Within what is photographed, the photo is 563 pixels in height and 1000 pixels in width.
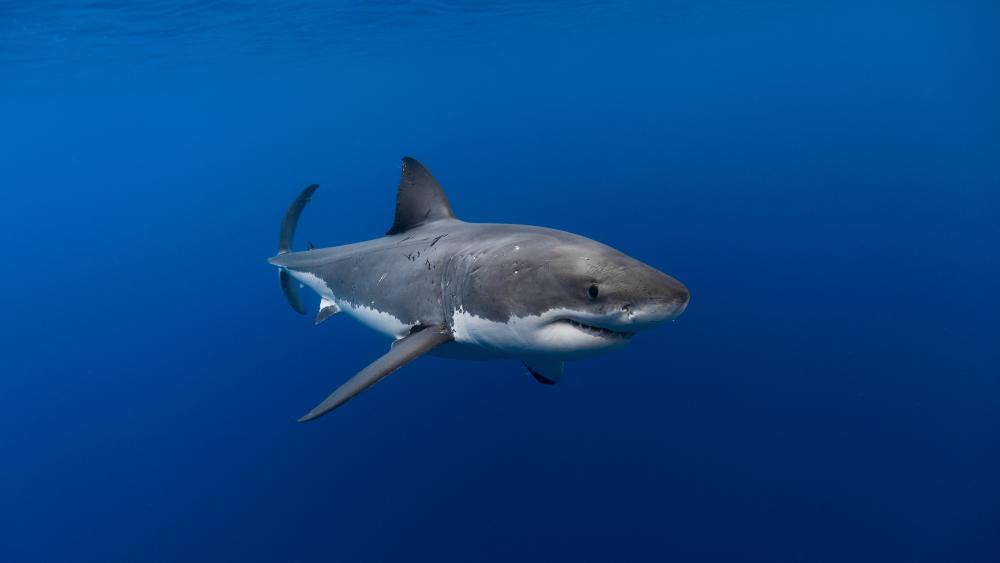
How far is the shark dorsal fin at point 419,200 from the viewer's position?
521 centimetres

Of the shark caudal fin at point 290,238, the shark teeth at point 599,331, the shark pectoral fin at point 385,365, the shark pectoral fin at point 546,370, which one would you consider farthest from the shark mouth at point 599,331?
the shark caudal fin at point 290,238

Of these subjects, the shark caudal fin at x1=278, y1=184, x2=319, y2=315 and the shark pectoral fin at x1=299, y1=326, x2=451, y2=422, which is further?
the shark caudal fin at x1=278, y1=184, x2=319, y2=315

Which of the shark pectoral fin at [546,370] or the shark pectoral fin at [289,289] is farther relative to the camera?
the shark pectoral fin at [289,289]

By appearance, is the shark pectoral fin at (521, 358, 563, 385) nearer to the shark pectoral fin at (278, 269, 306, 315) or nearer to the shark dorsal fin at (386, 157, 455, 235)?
the shark dorsal fin at (386, 157, 455, 235)

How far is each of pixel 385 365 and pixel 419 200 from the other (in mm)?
2225

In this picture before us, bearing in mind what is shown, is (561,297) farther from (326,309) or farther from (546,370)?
(326,309)

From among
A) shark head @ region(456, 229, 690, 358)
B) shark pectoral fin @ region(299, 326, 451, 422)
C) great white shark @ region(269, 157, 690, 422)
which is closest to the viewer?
shark head @ region(456, 229, 690, 358)

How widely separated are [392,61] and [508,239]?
42.7m

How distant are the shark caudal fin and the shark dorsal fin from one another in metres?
1.84

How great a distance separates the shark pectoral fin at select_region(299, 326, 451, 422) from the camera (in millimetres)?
3130

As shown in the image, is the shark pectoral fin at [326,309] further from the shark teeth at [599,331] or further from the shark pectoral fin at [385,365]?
the shark teeth at [599,331]

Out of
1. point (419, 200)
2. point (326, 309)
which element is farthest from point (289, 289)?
point (419, 200)

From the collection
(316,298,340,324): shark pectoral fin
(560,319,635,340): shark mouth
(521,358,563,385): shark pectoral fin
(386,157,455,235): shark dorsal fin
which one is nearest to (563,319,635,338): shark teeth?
(560,319,635,340): shark mouth

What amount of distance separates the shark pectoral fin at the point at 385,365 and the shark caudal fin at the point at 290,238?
3.41 m
